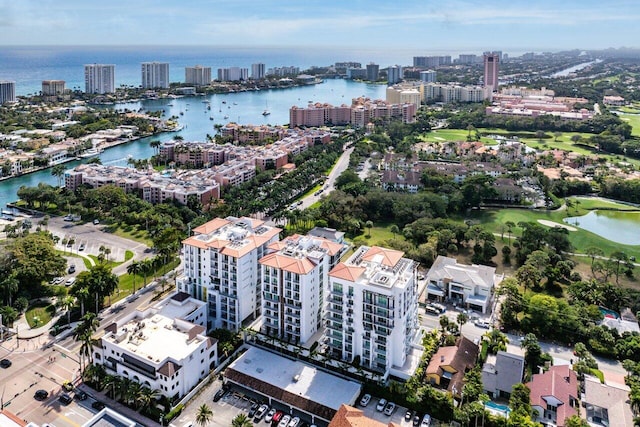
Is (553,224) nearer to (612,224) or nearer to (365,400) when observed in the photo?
(612,224)

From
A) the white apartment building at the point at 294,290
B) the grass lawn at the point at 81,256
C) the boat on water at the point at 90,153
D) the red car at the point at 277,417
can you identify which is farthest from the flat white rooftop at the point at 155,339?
the boat on water at the point at 90,153

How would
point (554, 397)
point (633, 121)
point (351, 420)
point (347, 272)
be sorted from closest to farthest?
point (351, 420), point (554, 397), point (347, 272), point (633, 121)

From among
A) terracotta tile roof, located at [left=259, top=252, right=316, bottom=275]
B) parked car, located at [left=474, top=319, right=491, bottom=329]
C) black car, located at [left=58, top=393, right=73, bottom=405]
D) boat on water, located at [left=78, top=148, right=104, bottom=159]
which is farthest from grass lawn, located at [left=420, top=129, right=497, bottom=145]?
black car, located at [left=58, top=393, right=73, bottom=405]

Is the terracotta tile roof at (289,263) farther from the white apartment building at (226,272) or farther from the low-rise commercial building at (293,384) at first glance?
the low-rise commercial building at (293,384)

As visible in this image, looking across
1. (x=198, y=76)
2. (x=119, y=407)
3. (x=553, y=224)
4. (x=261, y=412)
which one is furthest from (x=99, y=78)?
(x=261, y=412)

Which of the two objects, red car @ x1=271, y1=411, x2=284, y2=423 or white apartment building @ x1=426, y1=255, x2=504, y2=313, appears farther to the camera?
white apartment building @ x1=426, y1=255, x2=504, y2=313

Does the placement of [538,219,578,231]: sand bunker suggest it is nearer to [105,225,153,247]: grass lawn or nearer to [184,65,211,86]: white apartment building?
[105,225,153,247]: grass lawn
